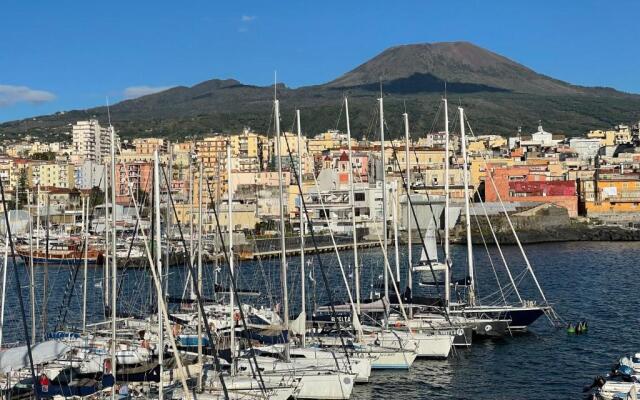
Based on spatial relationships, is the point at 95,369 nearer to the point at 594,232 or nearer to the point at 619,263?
the point at 619,263

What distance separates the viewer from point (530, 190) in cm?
7800

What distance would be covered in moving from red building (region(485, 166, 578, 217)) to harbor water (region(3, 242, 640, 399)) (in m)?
20.4

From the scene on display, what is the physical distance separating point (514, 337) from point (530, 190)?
168 feet

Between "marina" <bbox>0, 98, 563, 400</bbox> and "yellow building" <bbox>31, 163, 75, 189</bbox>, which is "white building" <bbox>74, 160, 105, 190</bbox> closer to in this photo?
"yellow building" <bbox>31, 163, 75, 189</bbox>

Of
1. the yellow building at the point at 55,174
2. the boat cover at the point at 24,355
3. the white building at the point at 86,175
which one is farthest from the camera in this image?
the yellow building at the point at 55,174

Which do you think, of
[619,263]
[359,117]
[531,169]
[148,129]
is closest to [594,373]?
[619,263]

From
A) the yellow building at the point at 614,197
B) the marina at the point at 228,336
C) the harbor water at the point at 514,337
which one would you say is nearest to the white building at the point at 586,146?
the yellow building at the point at 614,197

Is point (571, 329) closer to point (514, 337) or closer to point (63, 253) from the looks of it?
point (514, 337)

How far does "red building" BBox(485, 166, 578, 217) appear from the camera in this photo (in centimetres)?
7681

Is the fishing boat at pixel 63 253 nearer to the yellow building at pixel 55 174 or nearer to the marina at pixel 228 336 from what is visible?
the marina at pixel 228 336

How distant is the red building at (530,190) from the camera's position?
76.8 meters

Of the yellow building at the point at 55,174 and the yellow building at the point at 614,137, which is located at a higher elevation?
the yellow building at the point at 614,137

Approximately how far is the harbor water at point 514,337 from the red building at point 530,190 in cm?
2038

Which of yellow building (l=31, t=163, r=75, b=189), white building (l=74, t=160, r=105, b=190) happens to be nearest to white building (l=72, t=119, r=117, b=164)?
yellow building (l=31, t=163, r=75, b=189)
